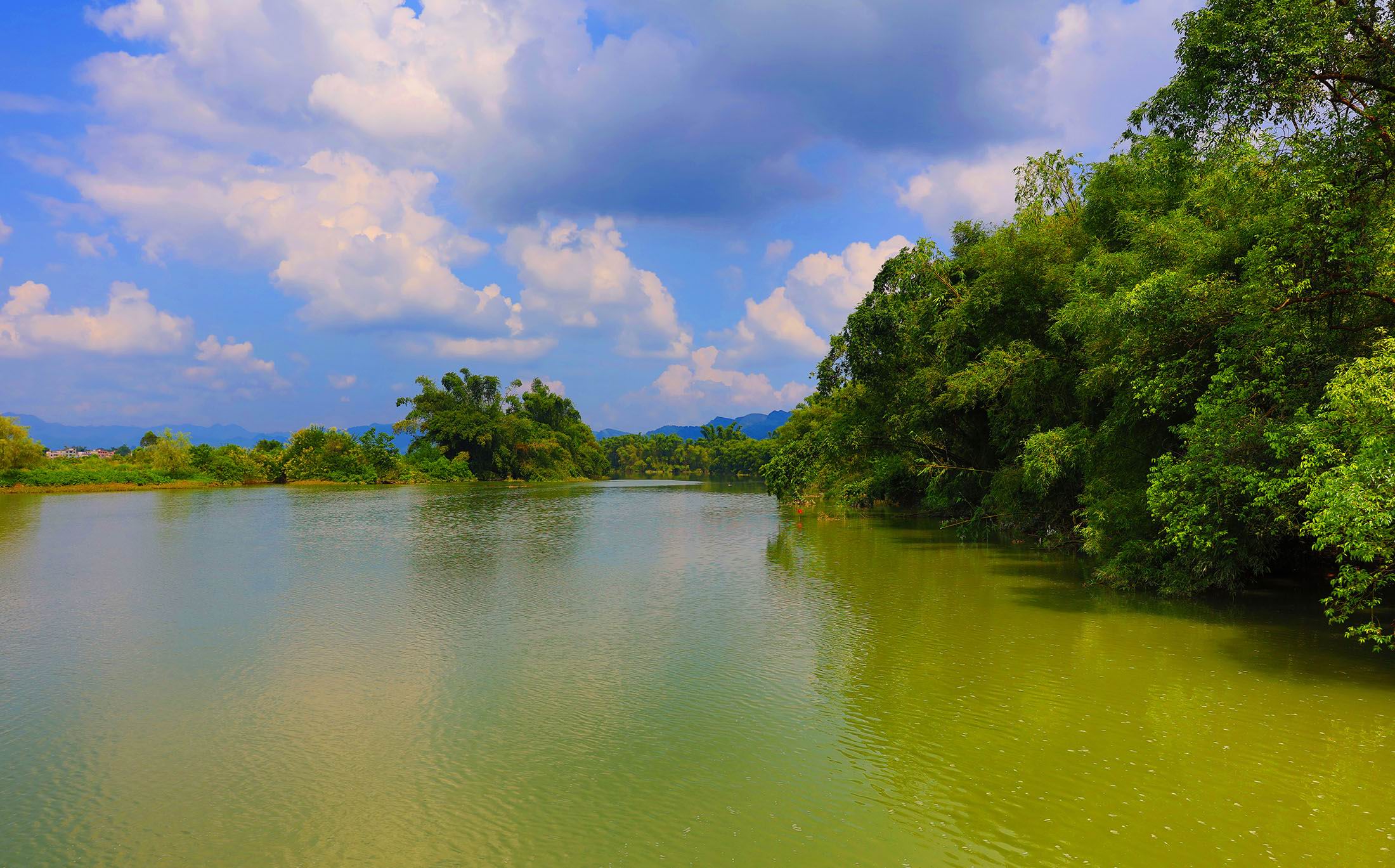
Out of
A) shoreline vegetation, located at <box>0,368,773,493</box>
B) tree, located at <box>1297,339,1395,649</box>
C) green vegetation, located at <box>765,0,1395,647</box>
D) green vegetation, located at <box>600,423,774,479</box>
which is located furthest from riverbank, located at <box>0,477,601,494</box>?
tree, located at <box>1297,339,1395,649</box>

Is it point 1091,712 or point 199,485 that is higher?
point 199,485

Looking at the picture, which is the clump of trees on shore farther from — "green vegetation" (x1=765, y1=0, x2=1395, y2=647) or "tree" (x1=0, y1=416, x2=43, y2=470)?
"green vegetation" (x1=765, y1=0, x2=1395, y2=647)

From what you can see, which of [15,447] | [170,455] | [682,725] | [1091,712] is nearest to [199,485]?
[170,455]

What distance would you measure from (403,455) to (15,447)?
3103cm

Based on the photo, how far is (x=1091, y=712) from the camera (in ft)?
30.7

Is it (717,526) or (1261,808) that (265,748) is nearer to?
(1261,808)

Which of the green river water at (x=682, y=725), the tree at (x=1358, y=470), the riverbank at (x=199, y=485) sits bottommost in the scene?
the green river water at (x=682, y=725)

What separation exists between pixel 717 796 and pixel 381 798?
3215 millimetres

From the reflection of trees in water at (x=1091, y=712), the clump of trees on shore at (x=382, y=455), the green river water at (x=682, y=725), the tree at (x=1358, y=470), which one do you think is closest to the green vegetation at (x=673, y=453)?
the clump of trees on shore at (x=382, y=455)

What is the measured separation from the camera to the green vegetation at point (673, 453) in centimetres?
13638

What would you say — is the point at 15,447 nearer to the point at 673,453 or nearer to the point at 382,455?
the point at 382,455

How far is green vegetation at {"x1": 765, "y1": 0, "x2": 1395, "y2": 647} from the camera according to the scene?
1027cm

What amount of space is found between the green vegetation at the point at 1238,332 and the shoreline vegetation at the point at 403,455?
226ft

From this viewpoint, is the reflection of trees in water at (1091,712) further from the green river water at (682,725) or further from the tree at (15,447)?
the tree at (15,447)
